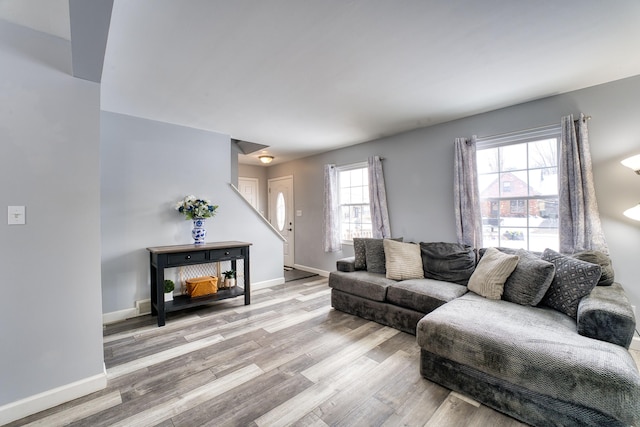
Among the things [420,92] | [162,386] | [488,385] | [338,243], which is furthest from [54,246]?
[338,243]

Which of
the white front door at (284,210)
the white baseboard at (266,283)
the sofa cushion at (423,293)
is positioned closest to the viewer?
the sofa cushion at (423,293)

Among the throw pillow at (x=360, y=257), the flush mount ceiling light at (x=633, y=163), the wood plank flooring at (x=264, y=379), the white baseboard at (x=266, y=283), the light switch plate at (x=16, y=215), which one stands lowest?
the wood plank flooring at (x=264, y=379)

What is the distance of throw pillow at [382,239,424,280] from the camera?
3.14 meters

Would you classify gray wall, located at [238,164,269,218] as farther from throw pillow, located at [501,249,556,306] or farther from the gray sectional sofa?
throw pillow, located at [501,249,556,306]

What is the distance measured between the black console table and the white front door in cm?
239

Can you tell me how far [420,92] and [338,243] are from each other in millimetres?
2926

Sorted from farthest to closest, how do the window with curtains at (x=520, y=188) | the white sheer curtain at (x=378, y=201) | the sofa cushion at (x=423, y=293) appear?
the white sheer curtain at (x=378, y=201), the window with curtains at (x=520, y=188), the sofa cushion at (x=423, y=293)

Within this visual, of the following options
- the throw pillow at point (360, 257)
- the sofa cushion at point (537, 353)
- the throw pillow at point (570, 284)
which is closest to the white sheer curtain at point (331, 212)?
the throw pillow at point (360, 257)

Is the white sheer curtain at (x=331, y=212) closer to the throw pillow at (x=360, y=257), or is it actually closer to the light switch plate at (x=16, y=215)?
the throw pillow at (x=360, y=257)

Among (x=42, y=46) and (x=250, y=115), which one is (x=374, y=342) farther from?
(x=42, y=46)

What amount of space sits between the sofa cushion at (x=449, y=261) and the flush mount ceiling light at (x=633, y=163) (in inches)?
56.8

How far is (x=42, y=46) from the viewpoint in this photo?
176cm

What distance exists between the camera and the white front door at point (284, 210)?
5.99 m

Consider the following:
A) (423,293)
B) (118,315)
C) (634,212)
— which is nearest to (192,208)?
(118,315)
